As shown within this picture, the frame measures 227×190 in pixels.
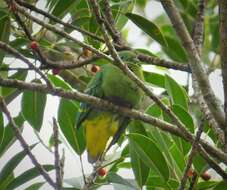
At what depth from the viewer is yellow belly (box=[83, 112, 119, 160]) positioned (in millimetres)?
2999

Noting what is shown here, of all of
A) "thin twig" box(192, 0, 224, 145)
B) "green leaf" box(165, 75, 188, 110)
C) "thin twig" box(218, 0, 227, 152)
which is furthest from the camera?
"green leaf" box(165, 75, 188, 110)

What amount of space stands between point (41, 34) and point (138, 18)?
0.48m

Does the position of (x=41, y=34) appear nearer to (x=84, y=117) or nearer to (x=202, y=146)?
(x=84, y=117)

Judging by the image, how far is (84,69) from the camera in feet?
10.6

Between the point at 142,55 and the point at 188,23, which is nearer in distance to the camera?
the point at 142,55

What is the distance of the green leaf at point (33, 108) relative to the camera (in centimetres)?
276

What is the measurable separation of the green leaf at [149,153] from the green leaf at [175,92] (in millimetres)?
335

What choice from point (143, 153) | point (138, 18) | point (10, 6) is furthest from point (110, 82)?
point (10, 6)

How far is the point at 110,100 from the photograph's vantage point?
9.58ft

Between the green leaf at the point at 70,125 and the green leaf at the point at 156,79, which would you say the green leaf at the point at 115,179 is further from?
the green leaf at the point at 156,79

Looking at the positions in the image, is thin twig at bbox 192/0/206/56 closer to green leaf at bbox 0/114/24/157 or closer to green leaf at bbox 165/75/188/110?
green leaf at bbox 165/75/188/110

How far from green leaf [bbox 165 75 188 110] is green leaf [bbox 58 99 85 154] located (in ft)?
1.52

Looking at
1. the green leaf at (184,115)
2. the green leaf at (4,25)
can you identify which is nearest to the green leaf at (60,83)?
the green leaf at (4,25)

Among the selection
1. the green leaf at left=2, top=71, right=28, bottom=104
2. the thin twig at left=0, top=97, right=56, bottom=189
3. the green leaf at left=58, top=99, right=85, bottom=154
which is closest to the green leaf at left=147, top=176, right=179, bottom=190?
the green leaf at left=58, top=99, right=85, bottom=154
